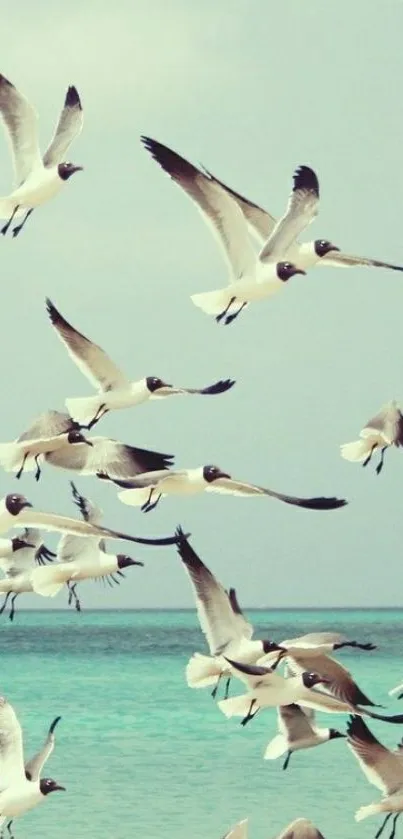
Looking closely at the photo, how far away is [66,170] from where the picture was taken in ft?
48.6

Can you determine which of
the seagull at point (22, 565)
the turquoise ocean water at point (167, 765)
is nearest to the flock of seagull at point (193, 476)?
the seagull at point (22, 565)

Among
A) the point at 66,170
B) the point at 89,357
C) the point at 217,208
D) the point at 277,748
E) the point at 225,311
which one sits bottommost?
the point at 277,748

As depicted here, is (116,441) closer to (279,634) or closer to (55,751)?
(55,751)

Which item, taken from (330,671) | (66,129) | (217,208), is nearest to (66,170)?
(66,129)

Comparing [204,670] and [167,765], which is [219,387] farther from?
[167,765]

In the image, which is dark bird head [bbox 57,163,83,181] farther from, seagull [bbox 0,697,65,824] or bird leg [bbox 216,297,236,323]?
seagull [bbox 0,697,65,824]

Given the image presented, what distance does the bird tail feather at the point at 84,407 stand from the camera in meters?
14.5

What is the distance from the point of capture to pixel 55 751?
2870 cm

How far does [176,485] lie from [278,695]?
1.54m

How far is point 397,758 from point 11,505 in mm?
2789

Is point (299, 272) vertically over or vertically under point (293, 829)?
over

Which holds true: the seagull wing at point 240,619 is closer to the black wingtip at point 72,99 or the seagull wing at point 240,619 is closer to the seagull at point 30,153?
the seagull at point 30,153

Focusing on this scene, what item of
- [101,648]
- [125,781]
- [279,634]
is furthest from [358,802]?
[279,634]

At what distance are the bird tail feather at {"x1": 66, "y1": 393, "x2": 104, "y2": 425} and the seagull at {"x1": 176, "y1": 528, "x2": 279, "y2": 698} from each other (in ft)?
3.42
